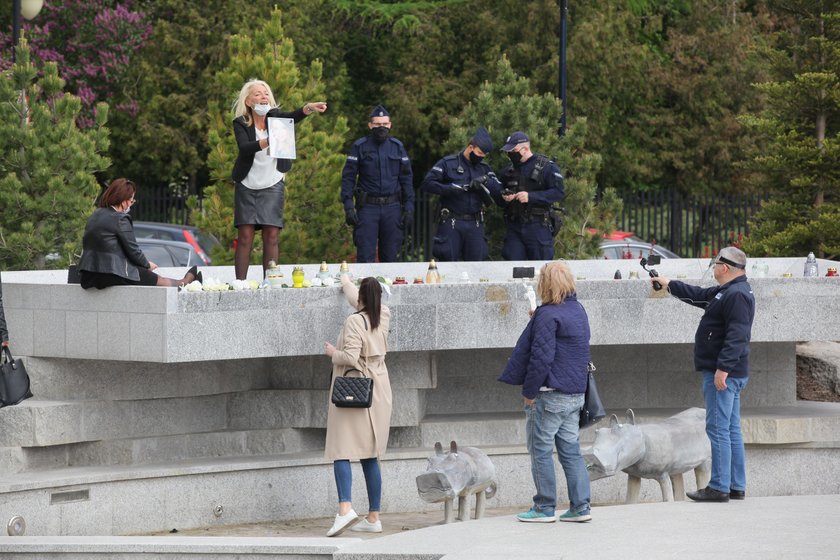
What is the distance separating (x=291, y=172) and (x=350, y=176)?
2.75 meters

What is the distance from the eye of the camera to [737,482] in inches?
417

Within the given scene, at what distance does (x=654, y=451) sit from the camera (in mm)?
10969

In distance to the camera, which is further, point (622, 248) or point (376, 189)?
point (622, 248)

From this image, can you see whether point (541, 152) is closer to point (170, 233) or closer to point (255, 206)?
point (255, 206)

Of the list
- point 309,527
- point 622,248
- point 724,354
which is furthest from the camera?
point 622,248

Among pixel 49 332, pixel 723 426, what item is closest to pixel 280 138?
pixel 49 332

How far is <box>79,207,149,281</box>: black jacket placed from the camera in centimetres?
1095

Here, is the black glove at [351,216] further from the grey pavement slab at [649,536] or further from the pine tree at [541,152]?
the grey pavement slab at [649,536]

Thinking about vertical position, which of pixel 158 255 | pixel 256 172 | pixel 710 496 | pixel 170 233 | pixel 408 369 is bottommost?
pixel 710 496

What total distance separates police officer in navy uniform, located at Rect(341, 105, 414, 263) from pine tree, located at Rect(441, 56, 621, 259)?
115 inches

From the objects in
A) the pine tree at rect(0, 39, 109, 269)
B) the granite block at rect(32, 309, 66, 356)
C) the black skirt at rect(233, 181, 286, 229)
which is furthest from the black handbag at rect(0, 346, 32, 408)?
the pine tree at rect(0, 39, 109, 269)

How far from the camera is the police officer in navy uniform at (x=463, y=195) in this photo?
14.8m

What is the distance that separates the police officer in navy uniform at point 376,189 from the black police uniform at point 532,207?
1.02 metres

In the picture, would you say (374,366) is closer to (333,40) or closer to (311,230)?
(311,230)
